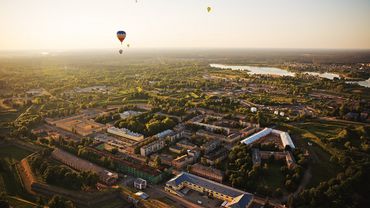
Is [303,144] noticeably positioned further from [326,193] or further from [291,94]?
[291,94]

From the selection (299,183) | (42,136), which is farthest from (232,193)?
(42,136)

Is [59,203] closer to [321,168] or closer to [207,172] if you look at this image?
[207,172]

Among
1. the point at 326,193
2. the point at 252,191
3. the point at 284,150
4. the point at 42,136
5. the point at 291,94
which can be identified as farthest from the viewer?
the point at 291,94

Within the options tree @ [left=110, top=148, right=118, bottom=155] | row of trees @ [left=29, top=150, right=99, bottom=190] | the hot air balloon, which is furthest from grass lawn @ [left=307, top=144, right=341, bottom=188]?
the hot air balloon

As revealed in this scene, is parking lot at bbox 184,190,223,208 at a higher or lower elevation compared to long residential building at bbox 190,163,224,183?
lower

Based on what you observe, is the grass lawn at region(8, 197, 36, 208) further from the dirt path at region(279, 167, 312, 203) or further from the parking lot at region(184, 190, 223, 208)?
the dirt path at region(279, 167, 312, 203)

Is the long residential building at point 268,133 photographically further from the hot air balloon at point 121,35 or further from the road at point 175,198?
the hot air balloon at point 121,35
